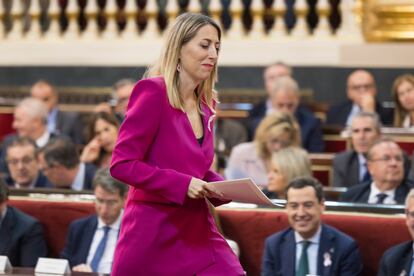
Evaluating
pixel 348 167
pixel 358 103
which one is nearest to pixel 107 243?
pixel 348 167

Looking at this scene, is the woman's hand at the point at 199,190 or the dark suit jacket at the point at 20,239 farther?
the dark suit jacket at the point at 20,239

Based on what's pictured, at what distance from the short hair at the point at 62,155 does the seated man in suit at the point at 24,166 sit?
0.10 m

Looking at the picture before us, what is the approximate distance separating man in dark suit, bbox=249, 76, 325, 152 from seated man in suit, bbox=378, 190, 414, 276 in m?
3.09

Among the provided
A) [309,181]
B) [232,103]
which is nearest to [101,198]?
[309,181]

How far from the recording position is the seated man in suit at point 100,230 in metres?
6.02

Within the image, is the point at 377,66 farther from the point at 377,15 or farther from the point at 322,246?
the point at 322,246

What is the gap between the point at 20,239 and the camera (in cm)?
611

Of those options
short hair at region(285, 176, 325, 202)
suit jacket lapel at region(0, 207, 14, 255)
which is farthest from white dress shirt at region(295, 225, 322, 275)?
suit jacket lapel at region(0, 207, 14, 255)

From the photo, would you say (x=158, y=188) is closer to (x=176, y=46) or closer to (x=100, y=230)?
(x=176, y=46)

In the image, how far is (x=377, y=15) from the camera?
984 centimetres

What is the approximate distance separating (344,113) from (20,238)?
150 inches

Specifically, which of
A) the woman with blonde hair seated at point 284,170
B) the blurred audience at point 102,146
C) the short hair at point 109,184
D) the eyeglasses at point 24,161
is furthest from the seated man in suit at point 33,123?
the short hair at point 109,184

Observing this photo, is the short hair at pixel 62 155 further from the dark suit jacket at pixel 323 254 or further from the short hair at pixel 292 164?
the dark suit jacket at pixel 323 254

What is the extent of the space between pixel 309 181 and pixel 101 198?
1.09 meters
